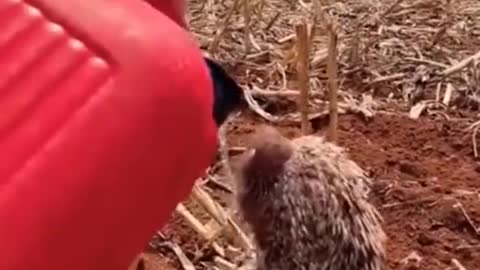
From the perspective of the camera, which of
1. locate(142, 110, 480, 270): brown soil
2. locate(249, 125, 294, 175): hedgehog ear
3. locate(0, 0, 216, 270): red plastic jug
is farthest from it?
locate(142, 110, 480, 270): brown soil

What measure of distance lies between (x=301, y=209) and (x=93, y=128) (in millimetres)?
811

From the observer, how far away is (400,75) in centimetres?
334

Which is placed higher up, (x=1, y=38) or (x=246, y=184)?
(x=1, y=38)

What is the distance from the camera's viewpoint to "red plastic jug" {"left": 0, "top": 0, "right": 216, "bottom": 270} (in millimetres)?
→ 1180

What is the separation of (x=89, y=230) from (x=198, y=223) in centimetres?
147

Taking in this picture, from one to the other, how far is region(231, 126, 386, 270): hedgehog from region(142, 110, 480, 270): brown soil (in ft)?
1.79

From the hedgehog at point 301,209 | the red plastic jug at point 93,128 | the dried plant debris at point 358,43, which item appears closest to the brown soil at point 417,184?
the dried plant debris at point 358,43

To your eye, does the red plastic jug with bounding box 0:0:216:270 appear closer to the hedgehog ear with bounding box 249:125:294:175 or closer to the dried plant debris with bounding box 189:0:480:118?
the hedgehog ear with bounding box 249:125:294:175

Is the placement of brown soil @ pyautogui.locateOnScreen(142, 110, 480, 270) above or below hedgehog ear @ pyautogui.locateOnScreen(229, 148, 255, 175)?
below

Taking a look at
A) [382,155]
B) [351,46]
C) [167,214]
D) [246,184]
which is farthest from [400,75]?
[167,214]

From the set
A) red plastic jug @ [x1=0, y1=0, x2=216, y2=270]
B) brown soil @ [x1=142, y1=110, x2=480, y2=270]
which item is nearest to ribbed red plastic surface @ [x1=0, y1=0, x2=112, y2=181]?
red plastic jug @ [x1=0, y1=0, x2=216, y2=270]

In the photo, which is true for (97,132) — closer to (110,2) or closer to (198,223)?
(110,2)

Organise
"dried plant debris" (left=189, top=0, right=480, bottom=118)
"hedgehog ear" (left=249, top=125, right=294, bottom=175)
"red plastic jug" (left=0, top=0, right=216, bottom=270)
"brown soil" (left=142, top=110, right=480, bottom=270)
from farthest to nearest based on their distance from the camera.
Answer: "dried plant debris" (left=189, top=0, right=480, bottom=118) → "brown soil" (left=142, top=110, right=480, bottom=270) → "hedgehog ear" (left=249, top=125, right=294, bottom=175) → "red plastic jug" (left=0, top=0, right=216, bottom=270)

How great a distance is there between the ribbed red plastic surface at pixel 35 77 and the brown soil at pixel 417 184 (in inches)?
53.9
